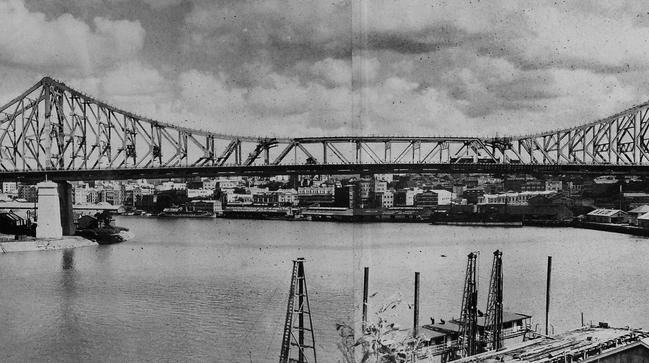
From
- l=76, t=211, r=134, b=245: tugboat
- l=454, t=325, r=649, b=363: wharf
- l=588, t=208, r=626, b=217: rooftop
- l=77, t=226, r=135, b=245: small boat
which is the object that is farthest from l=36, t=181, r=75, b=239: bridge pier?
l=588, t=208, r=626, b=217: rooftop

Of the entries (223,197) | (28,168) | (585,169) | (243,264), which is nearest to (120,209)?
(223,197)

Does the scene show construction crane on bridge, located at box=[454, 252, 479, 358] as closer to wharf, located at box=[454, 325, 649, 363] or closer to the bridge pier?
wharf, located at box=[454, 325, 649, 363]

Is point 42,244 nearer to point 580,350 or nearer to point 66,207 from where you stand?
point 66,207

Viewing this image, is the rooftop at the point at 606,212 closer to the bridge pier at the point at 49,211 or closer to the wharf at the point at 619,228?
the wharf at the point at 619,228

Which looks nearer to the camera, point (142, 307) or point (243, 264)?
point (142, 307)

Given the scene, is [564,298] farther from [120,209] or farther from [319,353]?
[120,209]

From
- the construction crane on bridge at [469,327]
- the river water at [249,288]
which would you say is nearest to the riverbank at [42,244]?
the river water at [249,288]
